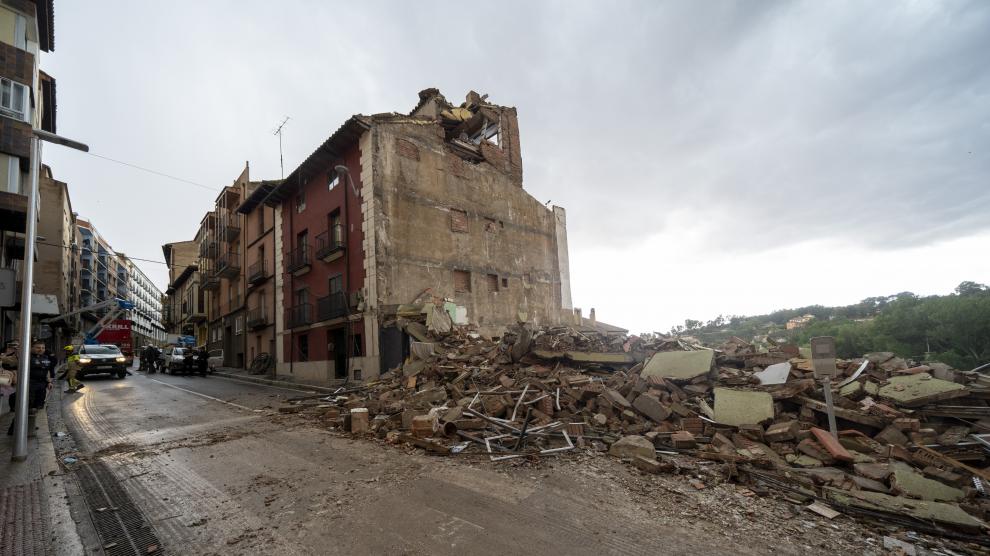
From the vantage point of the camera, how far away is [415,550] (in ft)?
11.1

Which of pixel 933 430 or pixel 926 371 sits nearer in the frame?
pixel 933 430

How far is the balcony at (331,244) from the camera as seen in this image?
18.3 metres

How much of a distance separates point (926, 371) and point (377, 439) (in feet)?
31.6

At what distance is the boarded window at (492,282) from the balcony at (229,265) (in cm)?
1921

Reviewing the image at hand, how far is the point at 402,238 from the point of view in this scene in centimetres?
1738

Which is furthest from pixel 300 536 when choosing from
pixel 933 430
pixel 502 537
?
pixel 933 430

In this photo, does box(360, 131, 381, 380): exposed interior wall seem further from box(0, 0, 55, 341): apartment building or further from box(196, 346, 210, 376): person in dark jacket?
box(196, 346, 210, 376): person in dark jacket

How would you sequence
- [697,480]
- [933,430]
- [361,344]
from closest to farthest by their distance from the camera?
1. [697,480]
2. [933,430]
3. [361,344]

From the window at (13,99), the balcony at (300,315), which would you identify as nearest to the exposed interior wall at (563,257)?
the balcony at (300,315)

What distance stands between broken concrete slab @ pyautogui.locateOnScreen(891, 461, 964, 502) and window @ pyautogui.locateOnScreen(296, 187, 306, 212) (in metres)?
22.9

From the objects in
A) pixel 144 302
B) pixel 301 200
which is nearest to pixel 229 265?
pixel 301 200

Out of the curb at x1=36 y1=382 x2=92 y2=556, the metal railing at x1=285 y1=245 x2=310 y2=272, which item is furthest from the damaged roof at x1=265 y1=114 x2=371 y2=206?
the curb at x1=36 y1=382 x2=92 y2=556

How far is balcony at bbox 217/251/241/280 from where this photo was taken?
29.4 m

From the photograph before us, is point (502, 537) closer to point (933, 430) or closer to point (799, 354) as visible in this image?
point (933, 430)
